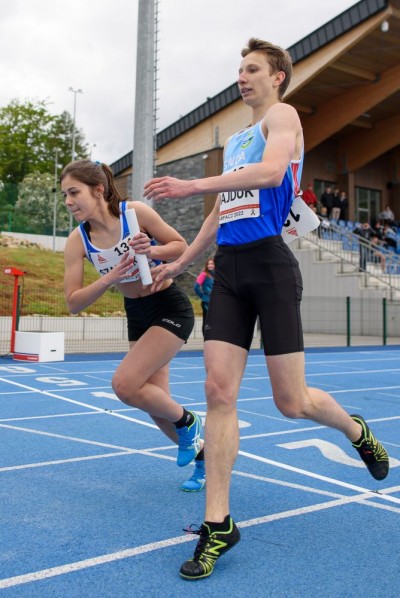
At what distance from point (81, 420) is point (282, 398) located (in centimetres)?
388

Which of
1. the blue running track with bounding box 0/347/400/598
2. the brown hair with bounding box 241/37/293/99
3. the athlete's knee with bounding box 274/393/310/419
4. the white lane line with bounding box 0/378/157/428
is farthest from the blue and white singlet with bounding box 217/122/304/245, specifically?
the white lane line with bounding box 0/378/157/428

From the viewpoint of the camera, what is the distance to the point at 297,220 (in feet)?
11.3

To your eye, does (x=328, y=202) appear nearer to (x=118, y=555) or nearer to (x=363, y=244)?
(x=363, y=244)

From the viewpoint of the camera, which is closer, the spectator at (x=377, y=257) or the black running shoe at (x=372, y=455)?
the black running shoe at (x=372, y=455)

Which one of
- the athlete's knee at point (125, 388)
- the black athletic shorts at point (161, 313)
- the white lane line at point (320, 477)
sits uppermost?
the black athletic shorts at point (161, 313)

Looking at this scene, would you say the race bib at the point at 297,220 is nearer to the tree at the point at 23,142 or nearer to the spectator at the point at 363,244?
the spectator at the point at 363,244

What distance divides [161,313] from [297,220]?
3.80ft

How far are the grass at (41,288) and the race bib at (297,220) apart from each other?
15.0 meters

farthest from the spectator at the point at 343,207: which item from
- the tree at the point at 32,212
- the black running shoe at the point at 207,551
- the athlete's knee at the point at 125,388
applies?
the black running shoe at the point at 207,551

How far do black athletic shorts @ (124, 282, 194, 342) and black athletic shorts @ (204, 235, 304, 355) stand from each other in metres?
0.86

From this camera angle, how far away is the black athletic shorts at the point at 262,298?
3.17m

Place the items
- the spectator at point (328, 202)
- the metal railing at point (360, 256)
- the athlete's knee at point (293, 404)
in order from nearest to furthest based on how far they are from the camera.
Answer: the athlete's knee at point (293, 404)
the metal railing at point (360, 256)
the spectator at point (328, 202)

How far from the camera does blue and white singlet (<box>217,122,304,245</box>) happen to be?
322cm

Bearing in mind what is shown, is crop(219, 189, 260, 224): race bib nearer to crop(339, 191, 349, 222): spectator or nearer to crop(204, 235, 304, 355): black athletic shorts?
crop(204, 235, 304, 355): black athletic shorts
